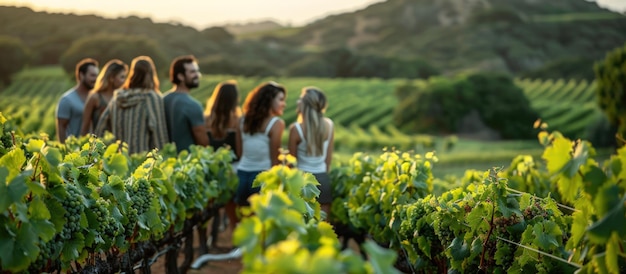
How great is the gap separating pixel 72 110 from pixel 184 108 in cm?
149

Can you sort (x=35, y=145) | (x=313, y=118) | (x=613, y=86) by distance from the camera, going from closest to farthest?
(x=35, y=145) → (x=313, y=118) → (x=613, y=86)

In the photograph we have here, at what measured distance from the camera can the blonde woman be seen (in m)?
7.31

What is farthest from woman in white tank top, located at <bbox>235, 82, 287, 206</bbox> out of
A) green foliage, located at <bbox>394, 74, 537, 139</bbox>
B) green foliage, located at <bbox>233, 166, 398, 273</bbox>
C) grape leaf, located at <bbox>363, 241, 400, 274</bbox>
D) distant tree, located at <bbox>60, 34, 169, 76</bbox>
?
distant tree, located at <bbox>60, 34, 169, 76</bbox>

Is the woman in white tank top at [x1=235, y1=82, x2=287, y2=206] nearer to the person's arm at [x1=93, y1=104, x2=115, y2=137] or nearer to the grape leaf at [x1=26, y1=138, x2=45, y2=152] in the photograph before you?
the person's arm at [x1=93, y1=104, x2=115, y2=137]

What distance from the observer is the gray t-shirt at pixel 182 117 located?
22.6ft

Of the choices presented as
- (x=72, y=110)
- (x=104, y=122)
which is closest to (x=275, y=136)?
(x=104, y=122)

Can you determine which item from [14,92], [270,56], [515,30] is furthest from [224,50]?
[515,30]

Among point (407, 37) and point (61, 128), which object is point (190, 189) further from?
point (407, 37)

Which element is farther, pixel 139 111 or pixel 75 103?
pixel 75 103

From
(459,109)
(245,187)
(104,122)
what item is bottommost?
(459,109)

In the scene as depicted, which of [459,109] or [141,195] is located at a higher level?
[141,195]

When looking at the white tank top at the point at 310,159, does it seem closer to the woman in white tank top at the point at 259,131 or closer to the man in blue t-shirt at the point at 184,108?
the woman in white tank top at the point at 259,131

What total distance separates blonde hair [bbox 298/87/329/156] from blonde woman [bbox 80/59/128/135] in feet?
7.00

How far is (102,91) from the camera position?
736 cm
